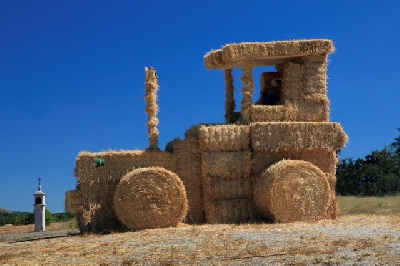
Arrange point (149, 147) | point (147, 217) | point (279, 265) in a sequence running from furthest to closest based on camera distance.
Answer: point (149, 147) → point (147, 217) → point (279, 265)

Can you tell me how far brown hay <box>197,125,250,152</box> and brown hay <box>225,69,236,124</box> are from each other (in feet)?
10.6

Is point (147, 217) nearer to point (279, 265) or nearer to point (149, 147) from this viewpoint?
point (149, 147)

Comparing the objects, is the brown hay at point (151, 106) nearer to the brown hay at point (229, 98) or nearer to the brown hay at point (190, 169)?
the brown hay at point (190, 169)

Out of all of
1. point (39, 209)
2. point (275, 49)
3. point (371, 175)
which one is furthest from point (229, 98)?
point (371, 175)

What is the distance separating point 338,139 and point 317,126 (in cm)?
88

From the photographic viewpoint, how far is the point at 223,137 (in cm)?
1920

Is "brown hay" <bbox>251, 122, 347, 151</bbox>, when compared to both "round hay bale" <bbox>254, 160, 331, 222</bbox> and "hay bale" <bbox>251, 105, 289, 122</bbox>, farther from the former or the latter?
"round hay bale" <bbox>254, 160, 331, 222</bbox>

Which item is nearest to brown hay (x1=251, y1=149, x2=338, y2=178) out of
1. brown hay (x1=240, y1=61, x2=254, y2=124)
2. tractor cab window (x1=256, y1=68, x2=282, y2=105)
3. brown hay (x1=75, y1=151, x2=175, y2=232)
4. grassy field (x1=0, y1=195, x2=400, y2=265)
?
brown hay (x1=240, y1=61, x2=254, y2=124)

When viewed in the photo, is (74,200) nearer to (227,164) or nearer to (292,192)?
(227,164)

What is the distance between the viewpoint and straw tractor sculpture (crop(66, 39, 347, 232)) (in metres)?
17.8

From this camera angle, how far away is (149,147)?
19.3m

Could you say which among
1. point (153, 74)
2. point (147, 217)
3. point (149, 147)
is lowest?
point (147, 217)

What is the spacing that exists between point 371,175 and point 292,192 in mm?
22516

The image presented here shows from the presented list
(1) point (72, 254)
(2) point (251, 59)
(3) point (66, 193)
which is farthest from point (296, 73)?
(1) point (72, 254)
